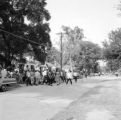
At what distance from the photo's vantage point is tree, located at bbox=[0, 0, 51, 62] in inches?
1626

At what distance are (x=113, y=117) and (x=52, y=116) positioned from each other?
1.92 m

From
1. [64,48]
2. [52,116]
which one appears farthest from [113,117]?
[64,48]

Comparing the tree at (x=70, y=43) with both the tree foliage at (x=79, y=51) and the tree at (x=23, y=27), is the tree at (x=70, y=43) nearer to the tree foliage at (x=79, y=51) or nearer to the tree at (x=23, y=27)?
the tree foliage at (x=79, y=51)

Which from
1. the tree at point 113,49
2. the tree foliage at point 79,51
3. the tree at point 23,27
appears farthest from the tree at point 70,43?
the tree at point 23,27

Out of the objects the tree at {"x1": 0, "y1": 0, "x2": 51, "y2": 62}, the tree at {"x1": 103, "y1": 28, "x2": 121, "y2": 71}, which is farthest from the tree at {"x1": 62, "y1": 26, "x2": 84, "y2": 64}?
the tree at {"x1": 0, "y1": 0, "x2": 51, "y2": 62}

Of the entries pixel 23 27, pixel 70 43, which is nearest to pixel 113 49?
pixel 70 43

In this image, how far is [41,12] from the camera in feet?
148

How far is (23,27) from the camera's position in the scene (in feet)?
140

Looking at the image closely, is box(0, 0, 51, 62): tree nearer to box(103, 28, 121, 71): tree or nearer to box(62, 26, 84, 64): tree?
box(103, 28, 121, 71): tree

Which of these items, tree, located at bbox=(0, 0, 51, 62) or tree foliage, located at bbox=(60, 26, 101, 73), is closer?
tree, located at bbox=(0, 0, 51, 62)

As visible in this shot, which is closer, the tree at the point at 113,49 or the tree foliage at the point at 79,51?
the tree at the point at 113,49

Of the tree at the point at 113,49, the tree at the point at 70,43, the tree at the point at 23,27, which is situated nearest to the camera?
the tree at the point at 23,27

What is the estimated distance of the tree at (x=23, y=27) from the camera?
136ft

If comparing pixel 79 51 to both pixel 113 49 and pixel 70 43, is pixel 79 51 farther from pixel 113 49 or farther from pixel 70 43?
pixel 113 49
